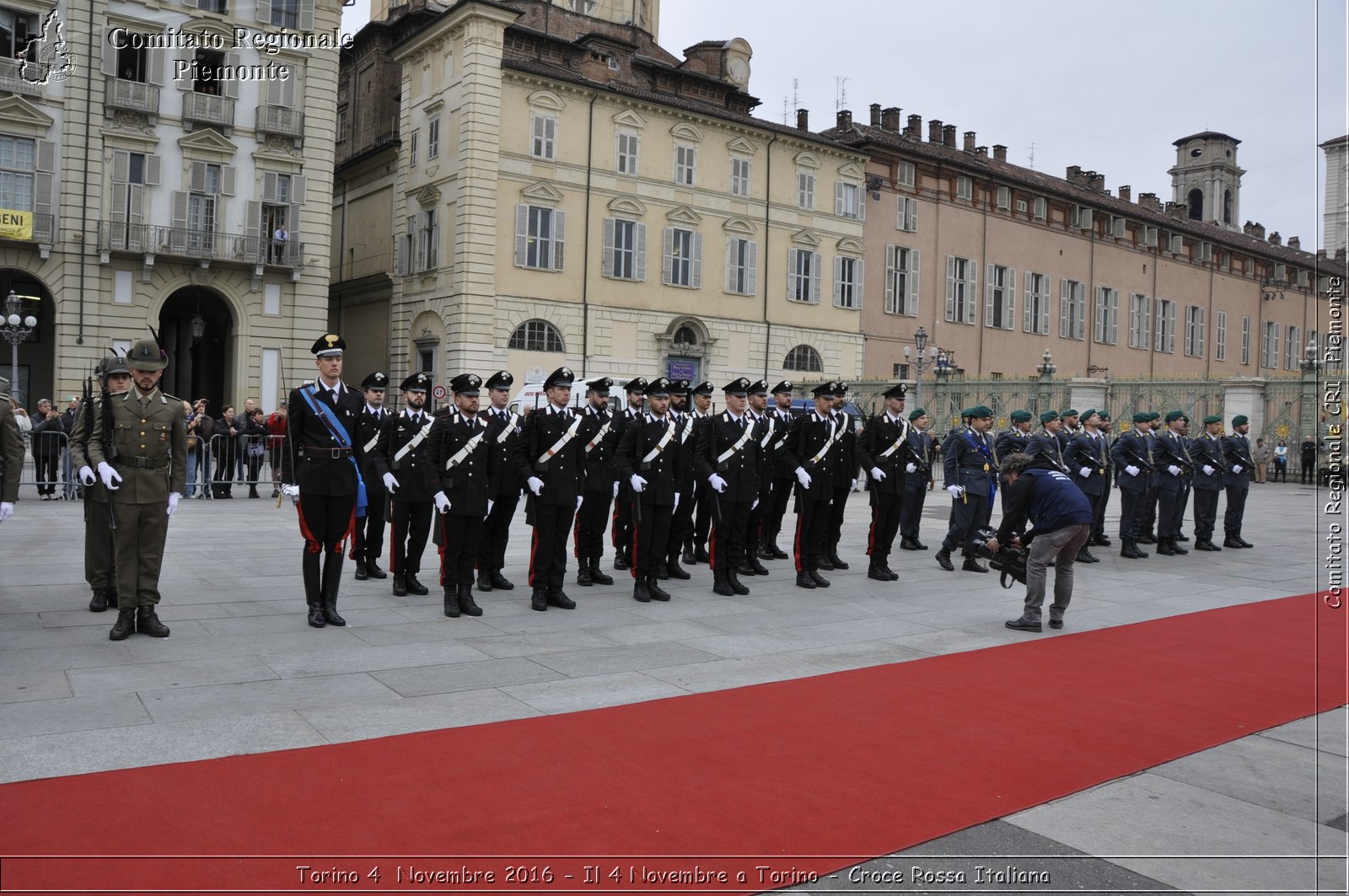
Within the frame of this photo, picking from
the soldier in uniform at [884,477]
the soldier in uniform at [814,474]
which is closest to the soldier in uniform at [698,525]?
the soldier in uniform at [814,474]

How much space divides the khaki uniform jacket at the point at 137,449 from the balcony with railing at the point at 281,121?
82.8 feet

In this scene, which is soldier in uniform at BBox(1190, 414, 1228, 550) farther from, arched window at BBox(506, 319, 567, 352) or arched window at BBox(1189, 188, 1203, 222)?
arched window at BBox(1189, 188, 1203, 222)

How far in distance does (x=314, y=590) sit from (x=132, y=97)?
25.3 meters

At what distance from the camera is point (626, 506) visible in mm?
11766

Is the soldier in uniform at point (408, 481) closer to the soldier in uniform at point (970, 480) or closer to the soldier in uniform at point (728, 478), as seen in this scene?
the soldier in uniform at point (728, 478)

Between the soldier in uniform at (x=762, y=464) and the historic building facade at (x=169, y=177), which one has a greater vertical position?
the historic building facade at (x=169, y=177)

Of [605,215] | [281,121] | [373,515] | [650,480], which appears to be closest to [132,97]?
[281,121]

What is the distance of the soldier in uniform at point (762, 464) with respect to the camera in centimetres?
1095

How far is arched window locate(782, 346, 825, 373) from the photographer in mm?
38875

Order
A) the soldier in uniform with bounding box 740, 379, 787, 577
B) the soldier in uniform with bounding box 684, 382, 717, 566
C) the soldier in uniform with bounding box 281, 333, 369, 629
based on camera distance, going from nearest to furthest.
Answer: the soldier in uniform with bounding box 281, 333, 369, 629, the soldier in uniform with bounding box 740, 379, 787, 577, the soldier in uniform with bounding box 684, 382, 717, 566

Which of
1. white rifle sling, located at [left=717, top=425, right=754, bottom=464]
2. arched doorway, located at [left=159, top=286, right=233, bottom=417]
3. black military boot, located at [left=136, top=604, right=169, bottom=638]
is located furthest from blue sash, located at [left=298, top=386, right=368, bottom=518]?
arched doorway, located at [left=159, top=286, right=233, bottom=417]

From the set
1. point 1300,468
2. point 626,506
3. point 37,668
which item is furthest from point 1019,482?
point 1300,468

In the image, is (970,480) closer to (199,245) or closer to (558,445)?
(558,445)

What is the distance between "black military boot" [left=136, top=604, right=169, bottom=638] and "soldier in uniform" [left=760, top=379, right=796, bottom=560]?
6175 millimetres
